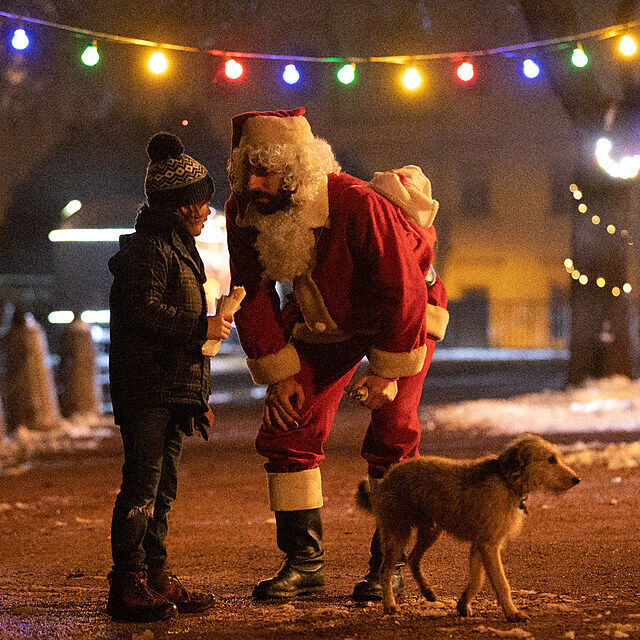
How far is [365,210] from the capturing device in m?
3.97

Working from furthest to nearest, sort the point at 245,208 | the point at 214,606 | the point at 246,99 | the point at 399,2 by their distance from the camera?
1. the point at 246,99
2. the point at 399,2
3. the point at 245,208
4. the point at 214,606

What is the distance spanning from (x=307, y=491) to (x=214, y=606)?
587mm

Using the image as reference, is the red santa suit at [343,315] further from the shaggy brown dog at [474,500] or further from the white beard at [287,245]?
the shaggy brown dog at [474,500]

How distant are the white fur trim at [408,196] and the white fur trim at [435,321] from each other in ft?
1.19

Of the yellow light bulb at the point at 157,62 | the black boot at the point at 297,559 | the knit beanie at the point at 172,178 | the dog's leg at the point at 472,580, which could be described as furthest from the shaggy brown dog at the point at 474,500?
the yellow light bulb at the point at 157,62

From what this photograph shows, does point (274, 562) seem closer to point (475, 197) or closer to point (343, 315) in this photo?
point (343, 315)

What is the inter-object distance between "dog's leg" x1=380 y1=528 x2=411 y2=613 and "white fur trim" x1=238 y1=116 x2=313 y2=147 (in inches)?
64.5

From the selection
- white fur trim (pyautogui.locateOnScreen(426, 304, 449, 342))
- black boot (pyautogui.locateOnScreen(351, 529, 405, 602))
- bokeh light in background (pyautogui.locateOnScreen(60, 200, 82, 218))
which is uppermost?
bokeh light in background (pyautogui.locateOnScreen(60, 200, 82, 218))

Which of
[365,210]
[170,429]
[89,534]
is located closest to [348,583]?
[170,429]

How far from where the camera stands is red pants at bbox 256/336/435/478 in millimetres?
4074

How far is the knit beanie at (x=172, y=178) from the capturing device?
13.1 ft

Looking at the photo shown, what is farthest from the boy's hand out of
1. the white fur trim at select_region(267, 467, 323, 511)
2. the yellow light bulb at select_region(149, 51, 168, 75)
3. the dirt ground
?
the yellow light bulb at select_region(149, 51, 168, 75)

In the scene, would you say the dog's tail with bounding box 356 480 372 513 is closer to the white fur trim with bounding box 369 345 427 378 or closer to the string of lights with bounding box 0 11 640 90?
the white fur trim with bounding box 369 345 427 378

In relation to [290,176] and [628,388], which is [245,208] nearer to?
[290,176]
